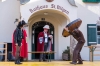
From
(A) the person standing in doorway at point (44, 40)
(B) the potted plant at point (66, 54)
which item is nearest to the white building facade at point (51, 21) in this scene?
(B) the potted plant at point (66, 54)

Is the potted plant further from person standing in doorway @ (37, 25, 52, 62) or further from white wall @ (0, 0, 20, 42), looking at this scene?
white wall @ (0, 0, 20, 42)

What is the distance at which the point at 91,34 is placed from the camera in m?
14.5

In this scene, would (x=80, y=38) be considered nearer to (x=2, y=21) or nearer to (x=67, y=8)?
(x=67, y=8)

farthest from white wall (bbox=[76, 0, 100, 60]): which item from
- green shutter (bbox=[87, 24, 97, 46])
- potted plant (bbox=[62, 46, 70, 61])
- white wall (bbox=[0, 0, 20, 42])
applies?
white wall (bbox=[0, 0, 20, 42])

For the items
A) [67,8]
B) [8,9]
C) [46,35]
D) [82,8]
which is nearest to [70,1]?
[67,8]

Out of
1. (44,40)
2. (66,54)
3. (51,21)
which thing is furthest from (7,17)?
(66,54)

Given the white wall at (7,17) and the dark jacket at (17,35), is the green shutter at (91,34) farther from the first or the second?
the dark jacket at (17,35)

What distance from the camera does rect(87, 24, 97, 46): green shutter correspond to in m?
14.5

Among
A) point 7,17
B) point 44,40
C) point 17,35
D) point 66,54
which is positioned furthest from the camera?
point 7,17

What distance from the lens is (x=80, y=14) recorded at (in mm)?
14617

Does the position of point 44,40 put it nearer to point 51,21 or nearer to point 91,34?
point 51,21

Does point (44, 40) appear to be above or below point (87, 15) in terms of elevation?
below

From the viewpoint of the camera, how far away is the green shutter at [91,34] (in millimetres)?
14477

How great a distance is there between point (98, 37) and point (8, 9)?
5710 mm
